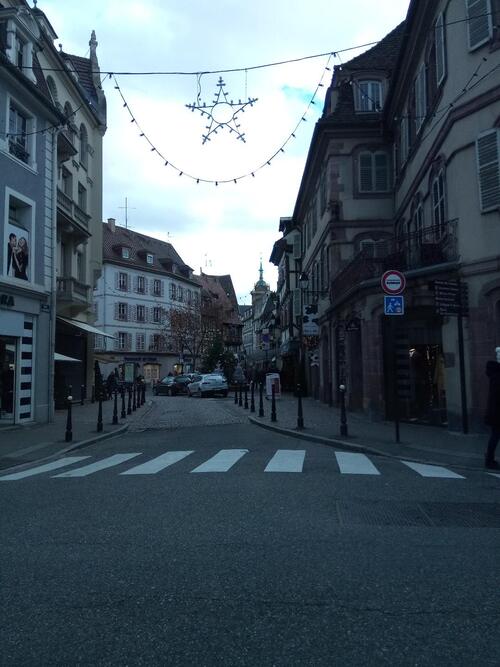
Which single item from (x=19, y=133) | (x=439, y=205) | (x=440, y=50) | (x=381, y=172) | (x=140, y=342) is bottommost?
(x=439, y=205)

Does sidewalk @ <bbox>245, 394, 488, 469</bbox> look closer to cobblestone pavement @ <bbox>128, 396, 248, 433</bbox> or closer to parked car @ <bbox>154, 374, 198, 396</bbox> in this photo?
cobblestone pavement @ <bbox>128, 396, 248, 433</bbox>

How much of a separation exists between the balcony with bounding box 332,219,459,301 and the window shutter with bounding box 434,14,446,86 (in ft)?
12.6

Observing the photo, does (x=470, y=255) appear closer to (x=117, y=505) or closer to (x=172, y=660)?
(x=117, y=505)

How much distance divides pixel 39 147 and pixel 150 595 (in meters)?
18.3

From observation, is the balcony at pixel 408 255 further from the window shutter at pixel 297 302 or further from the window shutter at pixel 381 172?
the window shutter at pixel 297 302

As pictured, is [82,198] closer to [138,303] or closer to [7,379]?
[7,379]

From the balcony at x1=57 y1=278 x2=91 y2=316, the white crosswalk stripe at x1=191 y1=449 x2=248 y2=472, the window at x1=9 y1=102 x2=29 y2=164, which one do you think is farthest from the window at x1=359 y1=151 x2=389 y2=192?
the white crosswalk stripe at x1=191 y1=449 x2=248 y2=472

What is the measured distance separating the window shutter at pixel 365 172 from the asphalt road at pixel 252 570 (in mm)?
16969

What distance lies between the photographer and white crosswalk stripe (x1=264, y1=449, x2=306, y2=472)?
924 cm

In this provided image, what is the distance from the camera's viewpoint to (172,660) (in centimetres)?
317

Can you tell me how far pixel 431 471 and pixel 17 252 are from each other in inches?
537

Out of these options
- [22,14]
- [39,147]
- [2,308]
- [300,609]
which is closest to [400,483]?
[300,609]

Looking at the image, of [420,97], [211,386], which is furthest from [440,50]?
[211,386]

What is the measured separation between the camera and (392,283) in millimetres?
13094
